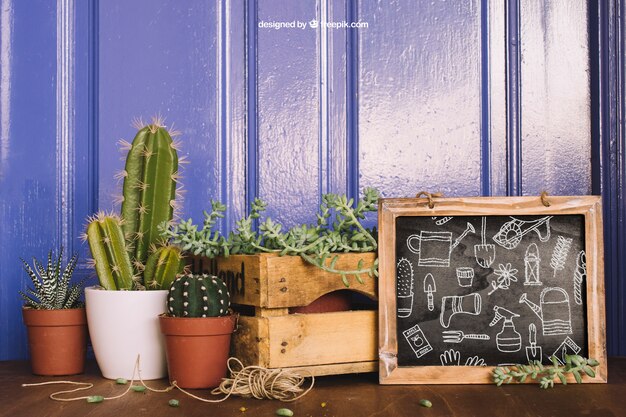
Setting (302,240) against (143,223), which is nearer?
(302,240)

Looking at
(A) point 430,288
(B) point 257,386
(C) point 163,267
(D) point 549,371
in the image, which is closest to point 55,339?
(C) point 163,267

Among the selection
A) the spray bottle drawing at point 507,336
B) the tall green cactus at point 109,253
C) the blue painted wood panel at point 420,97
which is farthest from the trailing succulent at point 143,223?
the spray bottle drawing at point 507,336

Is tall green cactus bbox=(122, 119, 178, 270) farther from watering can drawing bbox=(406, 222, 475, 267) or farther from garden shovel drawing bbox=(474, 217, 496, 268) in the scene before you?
garden shovel drawing bbox=(474, 217, 496, 268)

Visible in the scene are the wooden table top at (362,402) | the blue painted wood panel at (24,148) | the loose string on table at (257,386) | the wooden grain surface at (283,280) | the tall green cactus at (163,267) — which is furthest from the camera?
the blue painted wood panel at (24,148)

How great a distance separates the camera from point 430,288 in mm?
1800

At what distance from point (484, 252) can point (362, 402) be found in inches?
19.2

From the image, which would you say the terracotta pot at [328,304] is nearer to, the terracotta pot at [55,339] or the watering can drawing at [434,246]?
the watering can drawing at [434,246]

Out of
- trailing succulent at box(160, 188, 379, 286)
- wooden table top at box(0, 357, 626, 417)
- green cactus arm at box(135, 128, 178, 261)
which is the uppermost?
green cactus arm at box(135, 128, 178, 261)

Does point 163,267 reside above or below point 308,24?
below

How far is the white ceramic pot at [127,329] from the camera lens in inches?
69.5

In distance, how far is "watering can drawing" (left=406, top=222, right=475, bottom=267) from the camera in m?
1.81

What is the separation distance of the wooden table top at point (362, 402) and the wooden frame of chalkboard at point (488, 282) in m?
0.09

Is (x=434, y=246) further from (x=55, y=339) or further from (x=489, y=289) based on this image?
(x=55, y=339)

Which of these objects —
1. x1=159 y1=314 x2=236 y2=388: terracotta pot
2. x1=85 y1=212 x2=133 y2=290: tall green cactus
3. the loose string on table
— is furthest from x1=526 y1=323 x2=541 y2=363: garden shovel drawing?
x1=85 y1=212 x2=133 y2=290: tall green cactus
